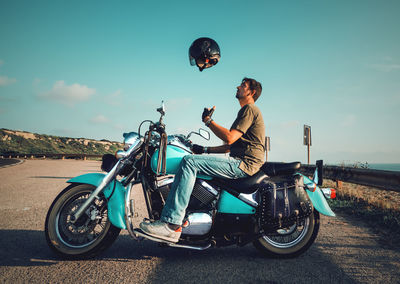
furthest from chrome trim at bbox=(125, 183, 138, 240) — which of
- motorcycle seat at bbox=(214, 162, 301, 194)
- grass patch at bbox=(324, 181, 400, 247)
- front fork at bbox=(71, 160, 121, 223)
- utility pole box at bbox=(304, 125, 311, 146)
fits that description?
utility pole box at bbox=(304, 125, 311, 146)

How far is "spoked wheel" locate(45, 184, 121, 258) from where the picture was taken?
286 cm

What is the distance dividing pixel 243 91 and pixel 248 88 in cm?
8

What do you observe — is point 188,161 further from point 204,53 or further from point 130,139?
point 204,53

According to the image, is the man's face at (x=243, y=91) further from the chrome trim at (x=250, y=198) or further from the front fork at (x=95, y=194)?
the front fork at (x=95, y=194)

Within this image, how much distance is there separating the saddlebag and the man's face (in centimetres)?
118

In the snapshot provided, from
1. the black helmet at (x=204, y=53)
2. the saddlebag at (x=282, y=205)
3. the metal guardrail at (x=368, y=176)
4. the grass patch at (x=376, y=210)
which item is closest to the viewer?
the saddlebag at (x=282, y=205)

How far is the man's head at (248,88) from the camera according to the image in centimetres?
343

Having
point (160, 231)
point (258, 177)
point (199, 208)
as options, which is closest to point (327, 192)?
point (258, 177)

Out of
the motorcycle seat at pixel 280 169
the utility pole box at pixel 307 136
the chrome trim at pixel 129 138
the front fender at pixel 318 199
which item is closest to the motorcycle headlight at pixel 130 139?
the chrome trim at pixel 129 138

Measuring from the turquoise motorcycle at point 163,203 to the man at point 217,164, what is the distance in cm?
11

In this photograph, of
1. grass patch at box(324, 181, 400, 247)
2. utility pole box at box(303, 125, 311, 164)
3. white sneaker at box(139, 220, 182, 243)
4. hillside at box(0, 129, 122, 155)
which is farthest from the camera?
hillside at box(0, 129, 122, 155)

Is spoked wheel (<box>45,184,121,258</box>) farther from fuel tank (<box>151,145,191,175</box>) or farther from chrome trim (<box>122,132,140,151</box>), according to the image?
fuel tank (<box>151,145,191,175</box>)

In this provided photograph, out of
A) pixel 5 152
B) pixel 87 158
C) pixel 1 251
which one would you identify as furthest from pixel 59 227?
pixel 5 152

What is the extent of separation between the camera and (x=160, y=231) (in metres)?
2.65
